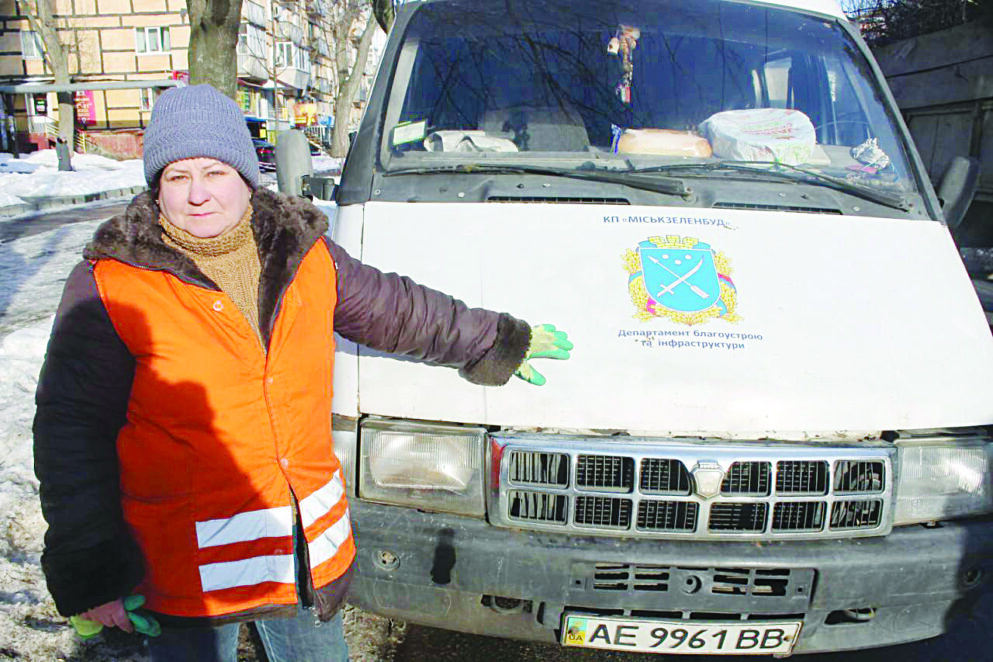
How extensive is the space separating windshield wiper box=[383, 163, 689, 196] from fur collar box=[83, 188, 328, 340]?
981 mm

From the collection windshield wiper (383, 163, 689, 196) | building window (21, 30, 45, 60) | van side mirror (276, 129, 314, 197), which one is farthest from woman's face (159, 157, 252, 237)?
building window (21, 30, 45, 60)

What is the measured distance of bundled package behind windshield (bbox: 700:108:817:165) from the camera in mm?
3207

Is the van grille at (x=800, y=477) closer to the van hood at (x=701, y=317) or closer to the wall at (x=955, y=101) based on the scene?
the van hood at (x=701, y=317)

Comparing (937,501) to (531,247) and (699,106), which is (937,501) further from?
(699,106)

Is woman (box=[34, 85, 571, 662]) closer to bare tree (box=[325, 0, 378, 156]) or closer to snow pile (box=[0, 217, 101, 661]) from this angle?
snow pile (box=[0, 217, 101, 661])

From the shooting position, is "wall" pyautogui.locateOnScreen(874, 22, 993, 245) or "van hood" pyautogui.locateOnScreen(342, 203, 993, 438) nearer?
"van hood" pyautogui.locateOnScreen(342, 203, 993, 438)

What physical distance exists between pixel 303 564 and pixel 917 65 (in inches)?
381

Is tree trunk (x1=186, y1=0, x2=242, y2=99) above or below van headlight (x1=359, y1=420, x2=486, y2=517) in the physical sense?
above

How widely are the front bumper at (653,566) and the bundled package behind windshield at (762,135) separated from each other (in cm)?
157

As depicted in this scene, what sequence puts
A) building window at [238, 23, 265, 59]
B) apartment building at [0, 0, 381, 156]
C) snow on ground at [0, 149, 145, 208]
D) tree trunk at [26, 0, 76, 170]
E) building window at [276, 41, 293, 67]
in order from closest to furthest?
1. snow on ground at [0, 149, 145, 208]
2. tree trunk at [26, 0, 76, 170]
3. apartment building at [0, 0, 381, 156]
4. building window at [238, 23, 265, 59]
5. building window at [276, 41, 293, 67]

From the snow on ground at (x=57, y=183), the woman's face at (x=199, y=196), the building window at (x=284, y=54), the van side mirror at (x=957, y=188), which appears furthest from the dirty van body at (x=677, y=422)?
the building window at (x=284, y=54)

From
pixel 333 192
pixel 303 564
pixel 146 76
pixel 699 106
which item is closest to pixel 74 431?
pixel 303 564

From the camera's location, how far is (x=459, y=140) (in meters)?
3.29

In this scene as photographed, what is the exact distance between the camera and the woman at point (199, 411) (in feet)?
5.60
